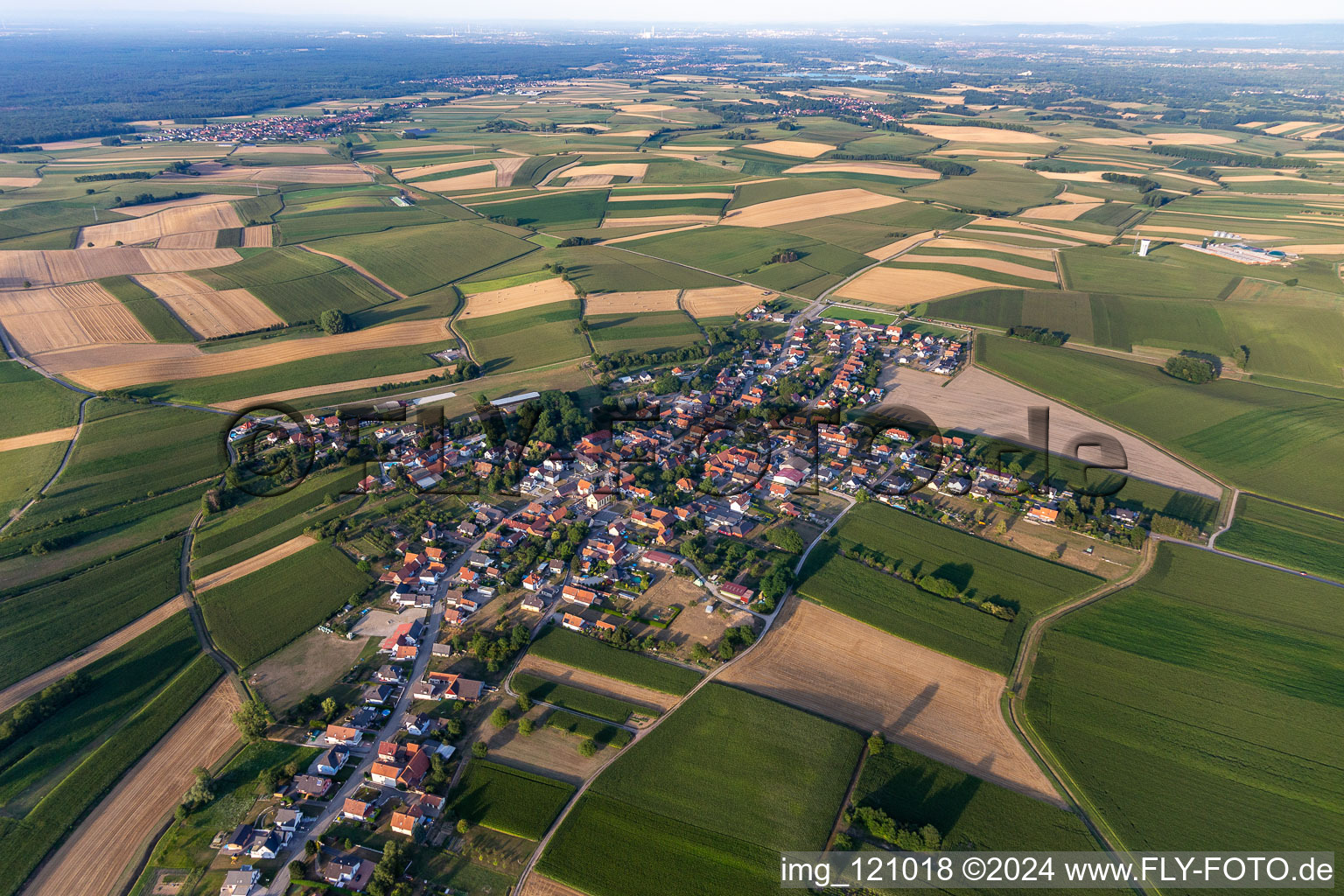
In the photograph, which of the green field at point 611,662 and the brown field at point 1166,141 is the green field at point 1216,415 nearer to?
the green field at point 611,662

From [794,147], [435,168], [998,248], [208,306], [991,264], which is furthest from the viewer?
[794,147]

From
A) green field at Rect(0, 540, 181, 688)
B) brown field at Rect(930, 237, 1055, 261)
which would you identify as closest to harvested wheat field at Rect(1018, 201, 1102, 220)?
brown field at Rect(930, 237, 1055, 261)

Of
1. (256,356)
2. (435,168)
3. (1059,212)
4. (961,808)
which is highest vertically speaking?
(435,168)

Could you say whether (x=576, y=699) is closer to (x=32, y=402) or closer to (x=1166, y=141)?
(x=32, y=402)

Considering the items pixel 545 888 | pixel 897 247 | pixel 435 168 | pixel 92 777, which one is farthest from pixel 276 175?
pixel 545 888

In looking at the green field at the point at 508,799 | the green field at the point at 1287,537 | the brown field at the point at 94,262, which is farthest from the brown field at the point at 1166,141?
the green field at the point at 508,799

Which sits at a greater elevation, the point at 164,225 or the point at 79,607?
the point at 164,225
